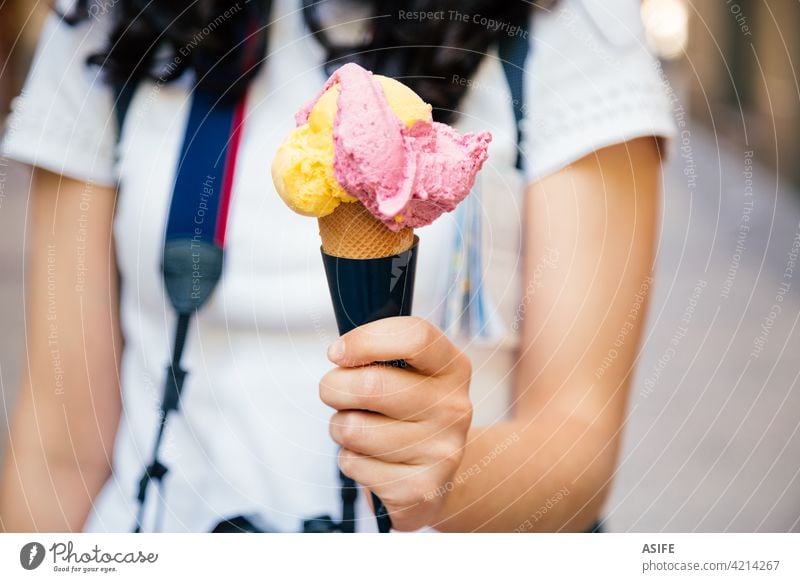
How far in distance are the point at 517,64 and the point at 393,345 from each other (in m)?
0.35

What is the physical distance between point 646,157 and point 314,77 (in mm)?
371

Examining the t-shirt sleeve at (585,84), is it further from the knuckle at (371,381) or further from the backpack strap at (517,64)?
the knuckle at (371,381)

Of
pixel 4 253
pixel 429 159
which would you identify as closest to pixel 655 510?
pixel 429 159

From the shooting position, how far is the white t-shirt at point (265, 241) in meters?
0.80

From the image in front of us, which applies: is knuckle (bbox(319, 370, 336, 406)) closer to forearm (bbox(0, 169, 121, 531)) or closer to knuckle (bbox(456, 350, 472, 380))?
knuckle (bbox(456, 350, 472, 380))

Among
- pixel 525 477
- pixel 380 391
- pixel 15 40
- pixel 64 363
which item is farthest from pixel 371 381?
pixel 15 40

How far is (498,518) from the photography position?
0.83 m

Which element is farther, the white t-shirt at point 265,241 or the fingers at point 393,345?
the white t-shirt at point 265,241

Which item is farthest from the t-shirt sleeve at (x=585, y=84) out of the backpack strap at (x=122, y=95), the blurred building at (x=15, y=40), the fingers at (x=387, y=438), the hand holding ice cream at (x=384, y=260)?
the blurred building at (x=15, y=40)

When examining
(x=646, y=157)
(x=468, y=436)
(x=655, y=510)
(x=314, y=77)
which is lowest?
(x=655, y=510)

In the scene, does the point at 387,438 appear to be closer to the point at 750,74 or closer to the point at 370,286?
the point at 370,286

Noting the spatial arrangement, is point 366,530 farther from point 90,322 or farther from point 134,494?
point 90,322

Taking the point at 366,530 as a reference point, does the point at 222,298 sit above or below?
above

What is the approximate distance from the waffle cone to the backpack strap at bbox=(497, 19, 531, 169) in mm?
218
